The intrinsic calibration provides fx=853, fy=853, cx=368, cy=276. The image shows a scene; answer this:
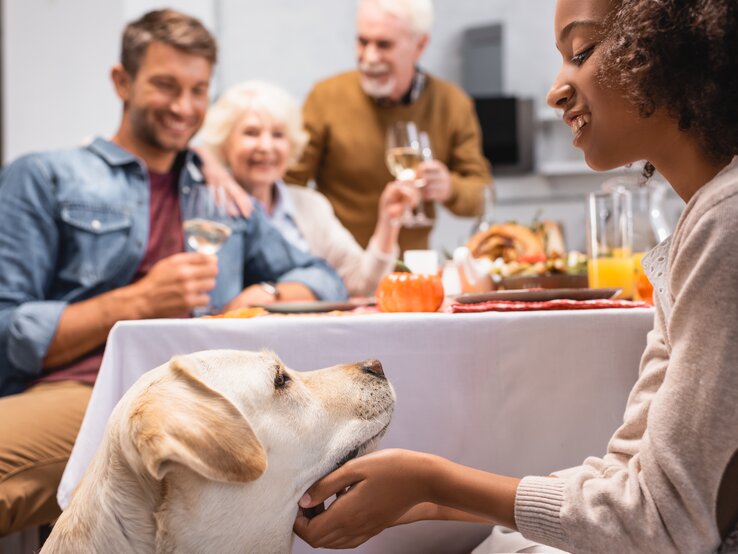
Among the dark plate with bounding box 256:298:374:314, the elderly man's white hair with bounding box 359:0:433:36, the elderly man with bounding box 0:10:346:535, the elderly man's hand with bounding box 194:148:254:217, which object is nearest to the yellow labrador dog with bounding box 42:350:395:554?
the dark plate with bounding box 256:298:374:314

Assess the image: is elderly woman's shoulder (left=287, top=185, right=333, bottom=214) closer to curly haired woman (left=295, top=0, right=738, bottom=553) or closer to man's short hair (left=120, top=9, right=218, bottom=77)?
man's short hair (left=120, top=9, right=218, bottom=77)

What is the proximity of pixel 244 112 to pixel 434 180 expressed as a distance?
2.69 ft

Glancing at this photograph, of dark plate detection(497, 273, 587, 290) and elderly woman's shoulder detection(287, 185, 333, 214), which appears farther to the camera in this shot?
elderly woman's shoulder detection(287, 185, 333, 214)

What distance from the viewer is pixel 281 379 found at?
47.2 inches

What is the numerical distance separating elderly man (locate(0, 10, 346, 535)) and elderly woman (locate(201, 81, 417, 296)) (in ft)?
1.67

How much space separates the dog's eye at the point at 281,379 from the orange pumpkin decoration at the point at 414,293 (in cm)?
45

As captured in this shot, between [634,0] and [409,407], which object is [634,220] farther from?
[634,0]

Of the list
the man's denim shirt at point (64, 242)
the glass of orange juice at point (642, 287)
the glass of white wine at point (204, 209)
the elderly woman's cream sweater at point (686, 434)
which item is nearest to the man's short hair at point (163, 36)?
the man's denim shirt at point (64, 242)

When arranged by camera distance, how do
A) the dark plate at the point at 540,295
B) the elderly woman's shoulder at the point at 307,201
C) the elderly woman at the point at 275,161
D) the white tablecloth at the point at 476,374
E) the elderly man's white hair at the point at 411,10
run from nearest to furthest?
1. the white tablecloth at the point at 476,374
2. the dark plate at the point at 540,295
3. the elderly woman at the point at 275,161
4. the elderly woman's shoulder at the point at 307,201
5. the elderly man's white hair at the point at 411,10

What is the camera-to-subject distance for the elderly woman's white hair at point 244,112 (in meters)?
3.35

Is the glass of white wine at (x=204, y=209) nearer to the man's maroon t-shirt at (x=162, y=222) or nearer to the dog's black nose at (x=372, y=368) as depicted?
the man's maroon t-shirt at (x=162, y=222)

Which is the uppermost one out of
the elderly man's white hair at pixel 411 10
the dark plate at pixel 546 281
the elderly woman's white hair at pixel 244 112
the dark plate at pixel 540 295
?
the elderly man's white hair at pixel 411 10

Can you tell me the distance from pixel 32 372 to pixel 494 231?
1.30m

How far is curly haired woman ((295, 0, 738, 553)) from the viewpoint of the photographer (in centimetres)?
90
